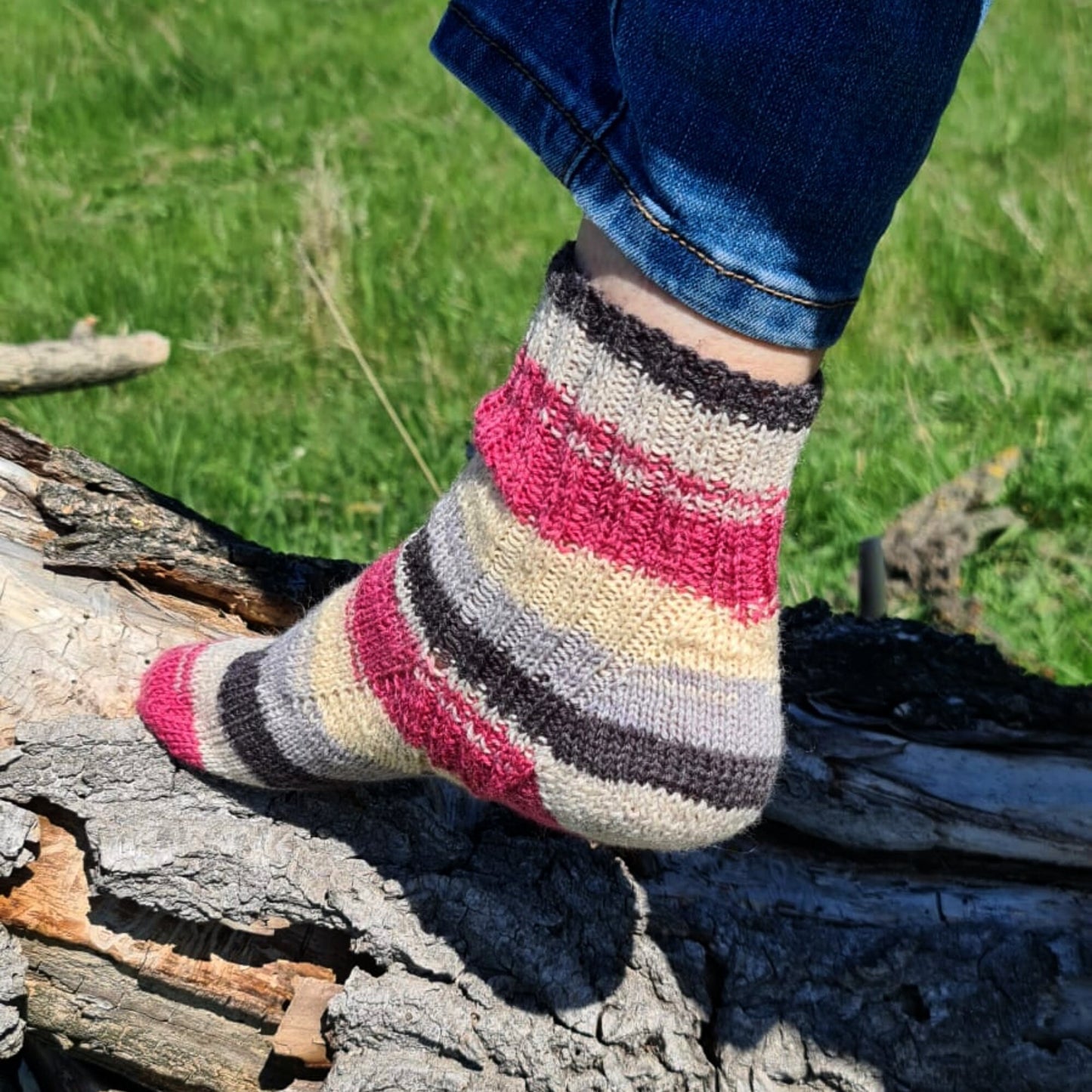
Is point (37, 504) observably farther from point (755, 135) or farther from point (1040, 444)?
point (1040, 444)

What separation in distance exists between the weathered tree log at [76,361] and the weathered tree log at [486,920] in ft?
1.97

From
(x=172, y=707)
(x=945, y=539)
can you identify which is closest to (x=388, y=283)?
(x=945, y=539)

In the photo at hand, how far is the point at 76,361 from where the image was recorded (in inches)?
85.4

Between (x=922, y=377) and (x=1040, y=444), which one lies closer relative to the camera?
A: (x=1040, y=444)

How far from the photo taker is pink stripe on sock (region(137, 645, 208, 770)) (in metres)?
1.45

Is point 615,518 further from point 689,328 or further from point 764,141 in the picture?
point 764,141

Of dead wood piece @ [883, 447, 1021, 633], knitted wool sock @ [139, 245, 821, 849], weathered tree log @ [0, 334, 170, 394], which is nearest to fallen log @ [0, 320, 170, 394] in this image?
weathered tree log @ [0, 334, 170, 394]

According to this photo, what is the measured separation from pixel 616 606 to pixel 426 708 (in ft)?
0.76

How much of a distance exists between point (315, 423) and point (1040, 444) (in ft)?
5.13

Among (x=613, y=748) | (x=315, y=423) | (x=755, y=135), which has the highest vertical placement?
(x=755, y=135)

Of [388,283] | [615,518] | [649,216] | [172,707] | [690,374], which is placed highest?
[649,216]

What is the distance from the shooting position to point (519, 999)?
1455 mm

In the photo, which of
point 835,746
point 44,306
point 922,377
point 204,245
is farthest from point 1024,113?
point 835,746

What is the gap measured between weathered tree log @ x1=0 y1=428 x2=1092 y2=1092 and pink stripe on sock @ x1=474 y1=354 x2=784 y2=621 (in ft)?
1.43
